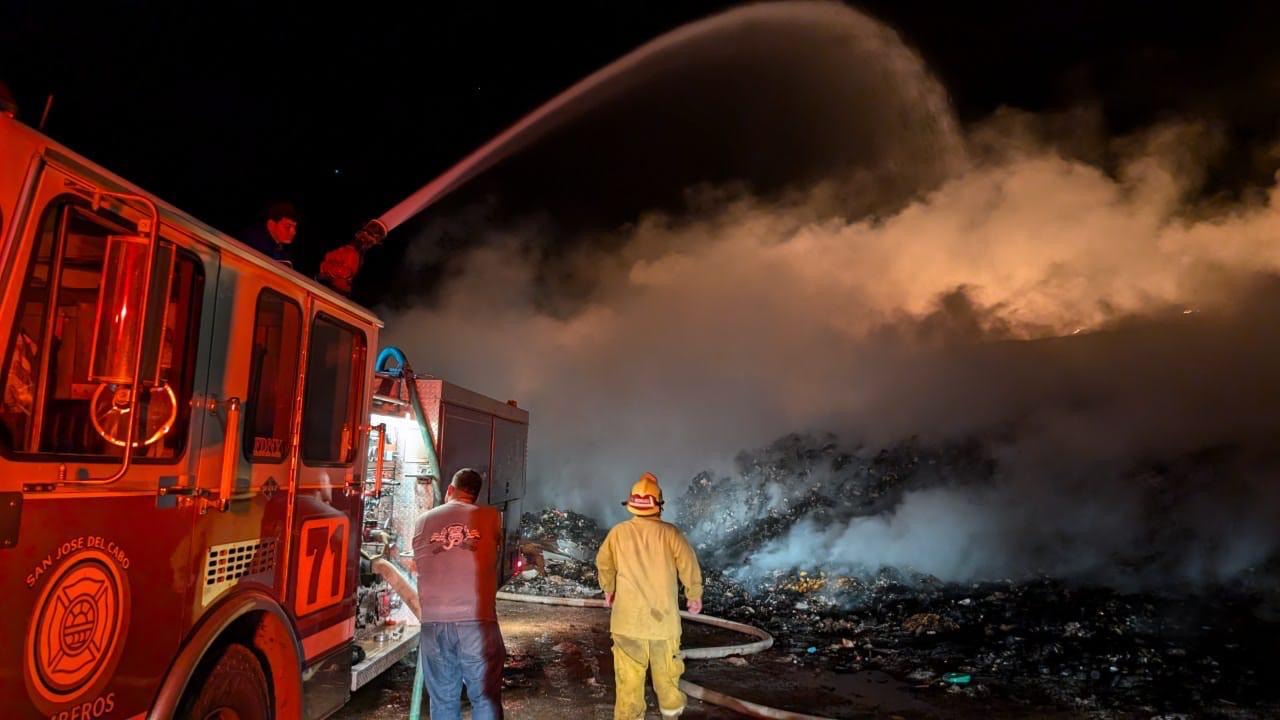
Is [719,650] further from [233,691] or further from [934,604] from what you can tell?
[233,691]

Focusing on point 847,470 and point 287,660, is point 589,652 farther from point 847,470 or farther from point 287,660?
point 847,470

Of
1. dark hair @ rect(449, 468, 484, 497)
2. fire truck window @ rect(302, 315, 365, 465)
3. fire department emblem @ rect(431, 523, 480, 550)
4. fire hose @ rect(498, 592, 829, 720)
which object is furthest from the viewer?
fire hose @ rect(498, 592, 829, 720)

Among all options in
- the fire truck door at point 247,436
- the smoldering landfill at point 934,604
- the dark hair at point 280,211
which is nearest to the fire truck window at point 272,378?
the fire truck door at point 247,436

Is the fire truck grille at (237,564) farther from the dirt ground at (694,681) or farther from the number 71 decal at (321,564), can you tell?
the dirt ground at (694,681)

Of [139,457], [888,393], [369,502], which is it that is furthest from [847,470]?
[139,457]

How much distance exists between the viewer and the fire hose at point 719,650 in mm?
5285

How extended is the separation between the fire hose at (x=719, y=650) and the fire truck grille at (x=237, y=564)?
3732mm

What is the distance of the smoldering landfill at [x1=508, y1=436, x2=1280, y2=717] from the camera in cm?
649

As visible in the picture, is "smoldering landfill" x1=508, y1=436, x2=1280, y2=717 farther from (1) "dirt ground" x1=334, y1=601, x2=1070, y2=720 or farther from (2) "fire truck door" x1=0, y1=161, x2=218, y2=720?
(2) "fire truck door" x1=0, y1=161, x2=218, y2=720

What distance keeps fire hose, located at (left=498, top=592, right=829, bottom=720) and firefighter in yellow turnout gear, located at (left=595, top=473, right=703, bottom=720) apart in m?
1.29

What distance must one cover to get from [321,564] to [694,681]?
3.90m

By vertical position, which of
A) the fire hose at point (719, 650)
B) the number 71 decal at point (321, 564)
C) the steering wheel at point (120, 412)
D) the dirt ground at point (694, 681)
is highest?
the steering wheel at point (120, 412)

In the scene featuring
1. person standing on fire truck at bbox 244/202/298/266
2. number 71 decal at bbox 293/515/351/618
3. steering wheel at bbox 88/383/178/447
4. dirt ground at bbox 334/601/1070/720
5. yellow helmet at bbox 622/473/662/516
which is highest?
person standing on fire truck at bbox 244/202/298/266

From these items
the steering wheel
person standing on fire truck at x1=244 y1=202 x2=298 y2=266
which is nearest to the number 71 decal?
the steering wheel
